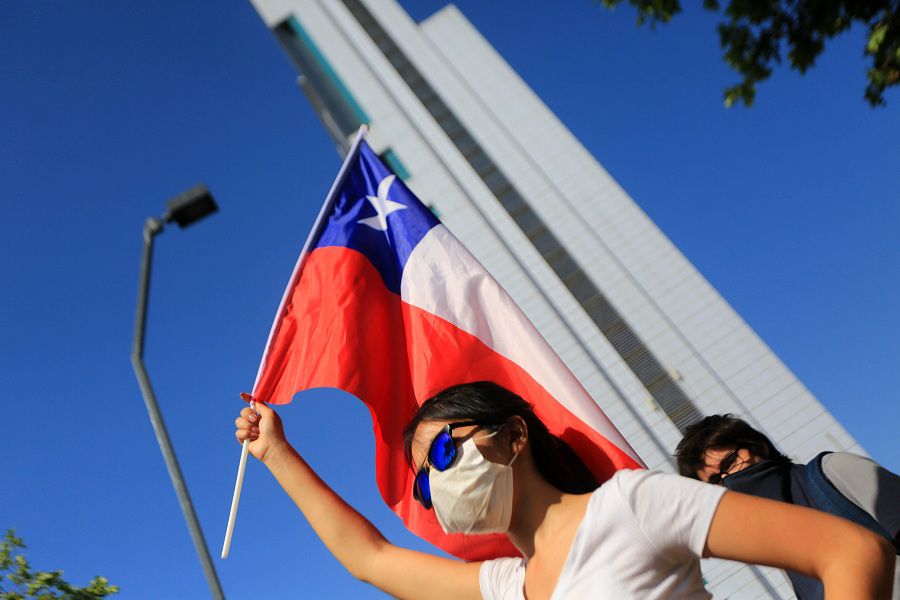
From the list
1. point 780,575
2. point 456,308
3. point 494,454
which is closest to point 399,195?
point 456,308

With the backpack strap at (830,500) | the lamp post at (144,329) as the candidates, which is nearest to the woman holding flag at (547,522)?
the backpack strap at (830,500)

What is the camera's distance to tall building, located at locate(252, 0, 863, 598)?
16531 mm

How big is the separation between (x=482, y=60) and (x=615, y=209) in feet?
27.8

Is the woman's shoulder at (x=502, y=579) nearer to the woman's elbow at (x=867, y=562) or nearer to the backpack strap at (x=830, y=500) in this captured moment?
the woman's elbow at (x=867, y=562)

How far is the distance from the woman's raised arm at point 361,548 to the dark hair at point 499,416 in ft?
1.15

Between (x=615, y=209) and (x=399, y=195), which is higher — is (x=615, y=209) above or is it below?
above

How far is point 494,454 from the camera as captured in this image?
200 cm

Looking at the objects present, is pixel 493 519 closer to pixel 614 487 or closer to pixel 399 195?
pixel 614 487

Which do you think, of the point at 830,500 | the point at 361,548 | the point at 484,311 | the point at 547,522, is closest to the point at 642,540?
the point at 547,522

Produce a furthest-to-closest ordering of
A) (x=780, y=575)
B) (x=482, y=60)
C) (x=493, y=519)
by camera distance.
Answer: (x=482, y=60)
(x=780, y=575)
(x=493, y=519)

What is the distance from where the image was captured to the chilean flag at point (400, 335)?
2879 mm

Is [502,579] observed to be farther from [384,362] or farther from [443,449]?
[384,362]

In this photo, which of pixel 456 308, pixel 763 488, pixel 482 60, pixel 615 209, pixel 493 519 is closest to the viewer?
pixel 493 519

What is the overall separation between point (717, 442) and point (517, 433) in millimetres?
1513
